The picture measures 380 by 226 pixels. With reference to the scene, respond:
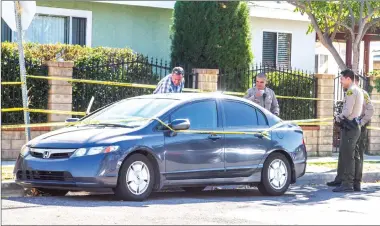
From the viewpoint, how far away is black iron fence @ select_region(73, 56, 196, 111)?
18.0 meters

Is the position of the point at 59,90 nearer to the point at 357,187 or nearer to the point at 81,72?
the point at 81,72

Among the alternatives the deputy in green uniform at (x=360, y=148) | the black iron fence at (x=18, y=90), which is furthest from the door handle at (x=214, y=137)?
the black iron fence at (x=18, y=90)

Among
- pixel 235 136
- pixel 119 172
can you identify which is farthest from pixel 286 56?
pixel 119 172

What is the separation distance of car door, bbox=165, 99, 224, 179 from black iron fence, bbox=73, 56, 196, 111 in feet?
17.5

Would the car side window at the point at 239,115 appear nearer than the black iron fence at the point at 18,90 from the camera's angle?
Yes

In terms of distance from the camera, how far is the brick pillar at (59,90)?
676 inches

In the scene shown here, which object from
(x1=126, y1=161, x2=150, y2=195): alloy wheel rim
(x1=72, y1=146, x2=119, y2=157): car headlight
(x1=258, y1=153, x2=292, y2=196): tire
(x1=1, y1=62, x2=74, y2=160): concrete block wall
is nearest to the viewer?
(x1=72, y1=146, x2=119, y2=157): car headlight

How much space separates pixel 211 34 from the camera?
21.1m

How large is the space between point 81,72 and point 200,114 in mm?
5402

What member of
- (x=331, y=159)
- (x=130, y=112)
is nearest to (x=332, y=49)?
(x=331, y=159)

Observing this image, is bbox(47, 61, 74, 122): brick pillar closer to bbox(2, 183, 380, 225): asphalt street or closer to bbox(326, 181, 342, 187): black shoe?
bbox(2, 183, 380, 225): asphalt street

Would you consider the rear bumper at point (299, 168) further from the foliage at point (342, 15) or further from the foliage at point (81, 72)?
the foliage at point (342, 15)

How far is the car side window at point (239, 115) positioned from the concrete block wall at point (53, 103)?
477cm

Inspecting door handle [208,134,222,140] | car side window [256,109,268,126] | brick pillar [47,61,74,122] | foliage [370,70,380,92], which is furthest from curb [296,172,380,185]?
brick pillar [47,61,74,122]
